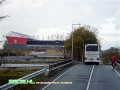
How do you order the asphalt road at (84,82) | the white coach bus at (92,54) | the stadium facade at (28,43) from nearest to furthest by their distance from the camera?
1. the asphalt road at (84,82)
2. the white coach bus at (92,54)
3. the stadium facade at (28,43)

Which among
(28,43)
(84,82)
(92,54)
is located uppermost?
(28,43)

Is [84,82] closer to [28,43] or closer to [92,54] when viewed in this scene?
[92,54]

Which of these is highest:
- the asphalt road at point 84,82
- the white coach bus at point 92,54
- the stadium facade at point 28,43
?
the stadium facade at point 28,43

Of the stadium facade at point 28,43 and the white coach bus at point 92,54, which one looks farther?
the stadium facade at point 28,43

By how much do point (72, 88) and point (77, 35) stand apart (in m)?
71.9

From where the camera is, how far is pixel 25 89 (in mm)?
17172

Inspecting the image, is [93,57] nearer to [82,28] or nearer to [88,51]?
[88,51]

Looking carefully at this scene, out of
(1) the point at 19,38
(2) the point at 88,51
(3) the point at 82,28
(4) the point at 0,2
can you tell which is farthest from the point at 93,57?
(1) the point at 19,38

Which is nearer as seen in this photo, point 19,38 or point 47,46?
point 19,38

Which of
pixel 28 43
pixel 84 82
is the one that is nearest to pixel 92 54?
pixel 84 82

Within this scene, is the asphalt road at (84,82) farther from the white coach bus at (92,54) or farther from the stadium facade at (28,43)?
the stadium facade at (28,43)

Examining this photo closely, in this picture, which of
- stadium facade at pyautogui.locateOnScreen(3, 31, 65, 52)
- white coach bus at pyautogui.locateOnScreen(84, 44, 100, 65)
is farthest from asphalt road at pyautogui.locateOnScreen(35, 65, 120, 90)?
stadium facade at pyautogui.locateOnScreen(3, 31, 65, 52)

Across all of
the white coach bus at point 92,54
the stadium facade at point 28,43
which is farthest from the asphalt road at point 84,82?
the stadium facade at point 28,43

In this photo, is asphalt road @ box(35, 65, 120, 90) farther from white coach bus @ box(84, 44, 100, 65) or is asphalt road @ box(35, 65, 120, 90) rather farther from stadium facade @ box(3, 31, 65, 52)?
stadium facade @ box(3, 31, 65, 52)
